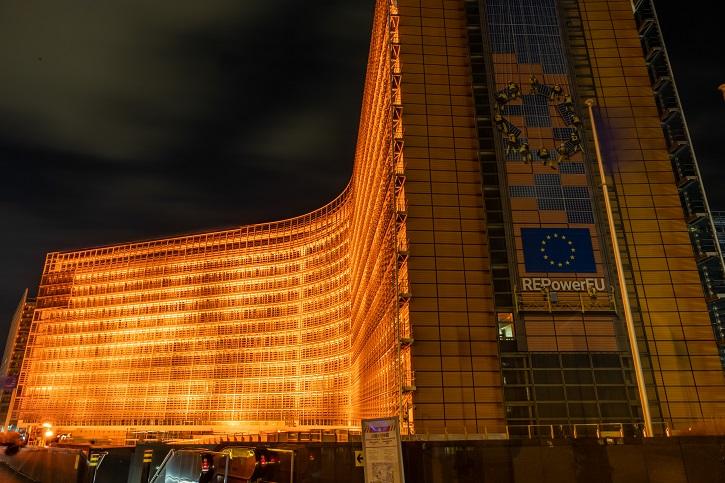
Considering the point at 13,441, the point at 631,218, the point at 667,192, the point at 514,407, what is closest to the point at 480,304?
the point at 514,407

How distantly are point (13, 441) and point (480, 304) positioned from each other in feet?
125

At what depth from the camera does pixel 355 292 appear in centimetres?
8669

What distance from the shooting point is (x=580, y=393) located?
139 ft

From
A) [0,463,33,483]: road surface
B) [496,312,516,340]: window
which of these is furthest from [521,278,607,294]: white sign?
[0,463,33,483]: road surface

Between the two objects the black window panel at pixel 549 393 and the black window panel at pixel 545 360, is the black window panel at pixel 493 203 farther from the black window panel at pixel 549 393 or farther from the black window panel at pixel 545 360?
the black window panel at pixel 549 393

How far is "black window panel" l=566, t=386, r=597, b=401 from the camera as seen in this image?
4225cm

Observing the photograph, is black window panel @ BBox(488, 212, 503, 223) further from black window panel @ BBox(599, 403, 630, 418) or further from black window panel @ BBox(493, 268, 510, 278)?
black window panel @ BBox(599, 403, 630, 418)

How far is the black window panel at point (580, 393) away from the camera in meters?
42.2

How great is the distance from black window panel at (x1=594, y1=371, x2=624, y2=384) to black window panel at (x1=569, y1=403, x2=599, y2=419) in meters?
2.23

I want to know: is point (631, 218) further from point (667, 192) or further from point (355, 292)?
point (355, 292)

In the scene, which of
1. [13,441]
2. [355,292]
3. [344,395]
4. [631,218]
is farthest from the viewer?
[344,395]

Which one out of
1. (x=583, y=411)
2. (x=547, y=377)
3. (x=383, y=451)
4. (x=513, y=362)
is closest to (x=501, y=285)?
(x=513, y=362)

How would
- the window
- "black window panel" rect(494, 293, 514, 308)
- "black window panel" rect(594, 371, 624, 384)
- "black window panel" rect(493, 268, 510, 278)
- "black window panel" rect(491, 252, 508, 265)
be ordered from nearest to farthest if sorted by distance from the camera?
"black window panel" rect(594, 371, 624, 384)
the window
"black window panel" rect(494, 293, 514, 308)
"black window panel" rect(493, 268, 510, 278)
"black window panel" rect(491, 252, 508, 265)

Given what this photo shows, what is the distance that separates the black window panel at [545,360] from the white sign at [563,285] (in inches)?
213
